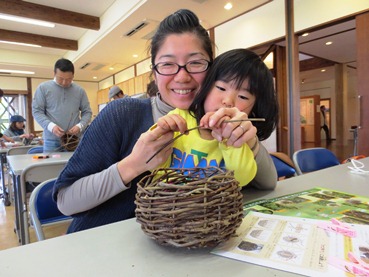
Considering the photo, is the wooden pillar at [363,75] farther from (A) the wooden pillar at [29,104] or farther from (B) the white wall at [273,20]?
(A) the wooden pillar at [29,104]

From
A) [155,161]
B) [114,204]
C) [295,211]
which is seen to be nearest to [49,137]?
[114,204]

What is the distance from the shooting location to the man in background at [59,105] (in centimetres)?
228

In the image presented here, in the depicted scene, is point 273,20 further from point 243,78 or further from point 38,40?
point 38,40

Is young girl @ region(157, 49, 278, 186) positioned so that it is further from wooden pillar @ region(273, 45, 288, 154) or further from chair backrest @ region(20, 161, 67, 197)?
wooden pillar @ region(273, 45, 288, 154)

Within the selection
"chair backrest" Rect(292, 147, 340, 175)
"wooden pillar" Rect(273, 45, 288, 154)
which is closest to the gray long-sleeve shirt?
"chair backrest" Rect(292, 147, 340, 175)

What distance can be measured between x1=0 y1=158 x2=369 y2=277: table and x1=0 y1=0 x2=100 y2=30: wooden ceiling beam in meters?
4.63

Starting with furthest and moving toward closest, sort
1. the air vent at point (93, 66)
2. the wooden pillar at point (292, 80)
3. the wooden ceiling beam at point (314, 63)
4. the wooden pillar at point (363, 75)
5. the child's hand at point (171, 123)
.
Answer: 1. the wooden ceiling beam at point (314, 63)
2. the air vent at point (93, 66)
3. the wooden pillar at point (292, 80)
4. the wooden pillar at point (363, 75)
5. the child's hand at point (171, 123)

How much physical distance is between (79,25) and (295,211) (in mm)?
4981

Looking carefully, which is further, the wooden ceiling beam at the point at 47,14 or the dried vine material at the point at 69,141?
the wooden ceiling beam at the point at 47,14

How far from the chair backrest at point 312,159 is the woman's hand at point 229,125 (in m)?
1.22

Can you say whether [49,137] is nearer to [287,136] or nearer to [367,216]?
[367,216]

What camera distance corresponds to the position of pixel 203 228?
15.3 inches

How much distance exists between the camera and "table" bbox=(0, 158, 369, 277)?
379mm

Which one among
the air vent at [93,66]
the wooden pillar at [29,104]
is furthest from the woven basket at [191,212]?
the wooden pillar at [29,104]
